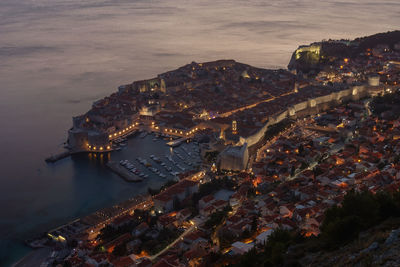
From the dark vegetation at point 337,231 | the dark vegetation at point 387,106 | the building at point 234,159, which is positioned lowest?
the building at point 234,159

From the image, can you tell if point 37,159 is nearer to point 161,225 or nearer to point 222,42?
point 161,225

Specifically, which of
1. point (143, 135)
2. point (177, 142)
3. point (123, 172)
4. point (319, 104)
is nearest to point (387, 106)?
point (319, 104)

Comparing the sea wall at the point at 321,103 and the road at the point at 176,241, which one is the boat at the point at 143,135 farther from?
the road at the point at 176,241

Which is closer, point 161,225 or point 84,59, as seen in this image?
point 161,225

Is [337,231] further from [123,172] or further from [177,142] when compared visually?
[177,142]

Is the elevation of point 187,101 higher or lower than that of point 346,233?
lower

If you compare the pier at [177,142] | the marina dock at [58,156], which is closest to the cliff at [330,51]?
the pier at [177,142]

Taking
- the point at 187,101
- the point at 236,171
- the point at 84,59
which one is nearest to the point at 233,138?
the point at 236,171
